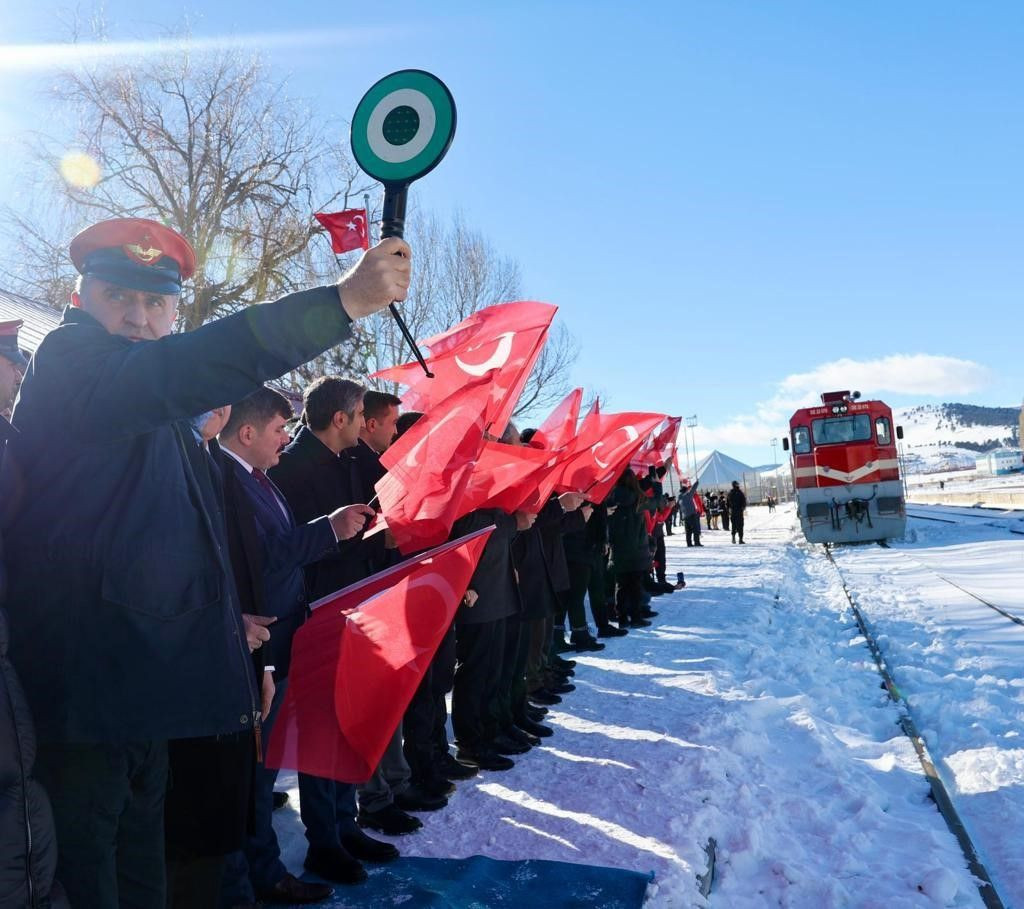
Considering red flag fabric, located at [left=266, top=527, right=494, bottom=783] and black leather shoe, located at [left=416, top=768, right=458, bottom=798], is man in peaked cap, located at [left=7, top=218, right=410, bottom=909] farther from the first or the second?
black leather shoe, located at [left=416, top=768, right=458, bottom=798]

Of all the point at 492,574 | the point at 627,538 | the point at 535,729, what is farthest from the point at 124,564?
the point at 627,538

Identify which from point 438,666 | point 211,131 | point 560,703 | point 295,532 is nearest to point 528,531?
point 560,703

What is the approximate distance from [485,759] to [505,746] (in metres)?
0.29

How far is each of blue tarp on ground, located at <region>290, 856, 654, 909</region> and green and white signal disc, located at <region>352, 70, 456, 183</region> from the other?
9.08 feet

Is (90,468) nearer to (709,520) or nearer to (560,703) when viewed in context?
(560,703)

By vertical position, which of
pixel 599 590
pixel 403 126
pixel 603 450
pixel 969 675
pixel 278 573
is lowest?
pixel 969 675

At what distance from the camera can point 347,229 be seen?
2645mm

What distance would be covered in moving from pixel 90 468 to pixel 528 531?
494 centimetres

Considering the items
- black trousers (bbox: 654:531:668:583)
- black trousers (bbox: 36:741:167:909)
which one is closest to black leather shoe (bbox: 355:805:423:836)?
black trousers (bbox: 36:741:167:909)

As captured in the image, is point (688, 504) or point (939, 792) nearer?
point (939, 792)

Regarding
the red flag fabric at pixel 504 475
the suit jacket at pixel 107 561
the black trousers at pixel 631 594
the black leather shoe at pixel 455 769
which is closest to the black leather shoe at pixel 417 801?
the black leather shoe at pixel 455 769

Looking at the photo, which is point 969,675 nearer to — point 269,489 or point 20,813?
point 269,489

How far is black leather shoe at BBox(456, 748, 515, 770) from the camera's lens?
5301mm

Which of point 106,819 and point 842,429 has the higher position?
point 842,429
